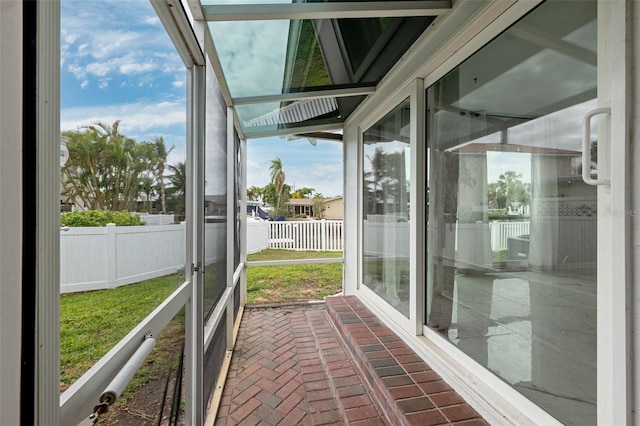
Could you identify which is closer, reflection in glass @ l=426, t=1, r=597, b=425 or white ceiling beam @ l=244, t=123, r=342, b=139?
reflection in glass @ l=426, t=1, r=597, b=425

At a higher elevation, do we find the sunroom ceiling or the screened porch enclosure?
the sunroom ceiling

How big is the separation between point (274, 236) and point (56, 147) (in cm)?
684

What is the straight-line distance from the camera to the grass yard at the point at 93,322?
61cm

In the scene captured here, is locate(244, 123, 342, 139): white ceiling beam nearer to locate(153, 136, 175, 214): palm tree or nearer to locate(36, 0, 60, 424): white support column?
locate(153, 136, 175, 214): palm tree

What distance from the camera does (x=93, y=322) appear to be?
73 cm

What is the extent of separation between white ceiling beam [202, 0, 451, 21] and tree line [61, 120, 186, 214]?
84 centimetres

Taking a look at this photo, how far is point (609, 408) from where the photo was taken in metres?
0.94

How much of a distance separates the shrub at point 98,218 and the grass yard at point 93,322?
0.15 m

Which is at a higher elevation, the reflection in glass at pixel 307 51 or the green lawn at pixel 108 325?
the reflection in glass at pixel 307 51

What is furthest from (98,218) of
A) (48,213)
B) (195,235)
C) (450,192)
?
(450,192)

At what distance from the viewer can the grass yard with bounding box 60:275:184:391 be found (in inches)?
24.0

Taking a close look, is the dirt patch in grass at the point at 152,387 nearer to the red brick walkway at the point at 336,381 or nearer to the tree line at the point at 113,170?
the tree line at the point at 113,170

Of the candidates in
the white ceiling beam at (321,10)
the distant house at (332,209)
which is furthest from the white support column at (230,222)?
the distant house at (332,209)

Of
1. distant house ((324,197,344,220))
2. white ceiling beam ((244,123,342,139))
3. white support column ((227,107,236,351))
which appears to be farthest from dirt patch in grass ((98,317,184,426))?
distant house ((324,197,344,220))
